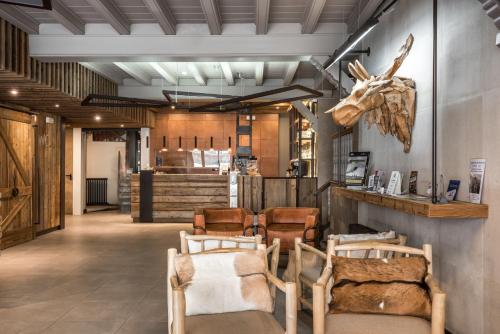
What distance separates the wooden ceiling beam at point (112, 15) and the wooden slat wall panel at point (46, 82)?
126 cm

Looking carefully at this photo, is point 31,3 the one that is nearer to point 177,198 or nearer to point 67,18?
point 67,18

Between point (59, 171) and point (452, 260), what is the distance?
9273 millimetres

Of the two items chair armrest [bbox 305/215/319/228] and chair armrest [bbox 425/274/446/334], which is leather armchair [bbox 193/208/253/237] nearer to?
chair armrest [bbox 305/215/319/228]

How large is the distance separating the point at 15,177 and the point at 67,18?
406 centimetres

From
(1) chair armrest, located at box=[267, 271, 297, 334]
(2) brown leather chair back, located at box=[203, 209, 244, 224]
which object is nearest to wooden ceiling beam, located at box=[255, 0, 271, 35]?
(2) brown leather chair back, located at box=[203, 209, 244, 224]

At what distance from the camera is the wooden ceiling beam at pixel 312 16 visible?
5.47 meters

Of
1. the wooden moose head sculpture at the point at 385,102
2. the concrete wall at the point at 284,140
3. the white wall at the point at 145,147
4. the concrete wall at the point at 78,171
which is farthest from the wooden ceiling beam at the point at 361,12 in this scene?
the concrete wall at the point at 78,171

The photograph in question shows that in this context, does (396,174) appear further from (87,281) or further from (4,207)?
(4,207)

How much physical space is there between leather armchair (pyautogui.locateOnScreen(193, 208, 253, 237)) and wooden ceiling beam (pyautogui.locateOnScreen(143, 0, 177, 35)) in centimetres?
265

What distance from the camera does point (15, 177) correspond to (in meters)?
8.61

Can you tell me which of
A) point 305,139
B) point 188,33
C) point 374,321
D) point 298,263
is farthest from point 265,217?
point 305,139

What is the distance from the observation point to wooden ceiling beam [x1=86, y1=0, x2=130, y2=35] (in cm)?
534

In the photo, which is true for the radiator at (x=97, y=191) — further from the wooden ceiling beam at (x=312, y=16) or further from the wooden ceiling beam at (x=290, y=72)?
the wooden ceiling beam at (x=312, y=16)

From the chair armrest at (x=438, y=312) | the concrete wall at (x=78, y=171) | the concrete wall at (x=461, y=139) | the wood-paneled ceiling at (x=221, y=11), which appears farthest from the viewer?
the concrete wall at (x=78, y=171)
